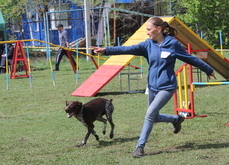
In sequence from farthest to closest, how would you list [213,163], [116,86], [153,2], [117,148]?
1. [153,2]
2. [116,86]
3. [117,148]
4. [213,163]

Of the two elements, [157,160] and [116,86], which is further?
[116,86]

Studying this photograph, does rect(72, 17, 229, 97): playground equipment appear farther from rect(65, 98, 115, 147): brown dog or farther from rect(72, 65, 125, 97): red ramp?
rect(65, 98, 115, 147): brown dog

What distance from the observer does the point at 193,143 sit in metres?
6.48

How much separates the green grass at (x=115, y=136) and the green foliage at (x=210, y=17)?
12.9 m

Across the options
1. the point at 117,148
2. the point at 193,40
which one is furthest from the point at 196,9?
the point at 117,148

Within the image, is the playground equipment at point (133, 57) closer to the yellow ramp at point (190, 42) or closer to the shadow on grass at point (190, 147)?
the yellow ramp at point (190, 42)

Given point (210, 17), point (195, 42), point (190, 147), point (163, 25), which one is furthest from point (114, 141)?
point (210, 17)

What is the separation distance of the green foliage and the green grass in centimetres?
1291

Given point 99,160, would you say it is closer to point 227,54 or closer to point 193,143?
point 193,143

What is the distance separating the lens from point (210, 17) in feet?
83.7

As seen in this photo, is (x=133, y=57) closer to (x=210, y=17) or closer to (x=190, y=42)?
(x=190, y=42)

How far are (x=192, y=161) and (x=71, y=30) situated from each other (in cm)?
2761

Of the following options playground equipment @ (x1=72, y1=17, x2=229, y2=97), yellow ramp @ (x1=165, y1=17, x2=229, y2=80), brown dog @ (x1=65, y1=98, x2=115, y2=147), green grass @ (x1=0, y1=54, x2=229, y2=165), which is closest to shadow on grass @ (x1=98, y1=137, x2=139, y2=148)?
green grass @ (x1=0, y1=54, x2=229, y2=165)

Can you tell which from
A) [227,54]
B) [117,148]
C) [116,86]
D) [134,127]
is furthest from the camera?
[227,54]
